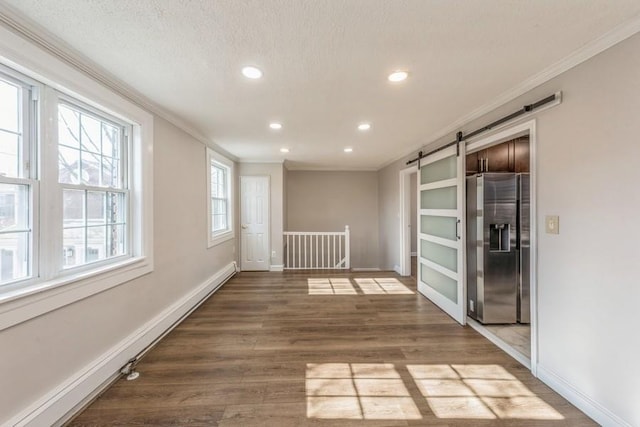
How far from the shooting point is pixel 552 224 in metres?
1.99

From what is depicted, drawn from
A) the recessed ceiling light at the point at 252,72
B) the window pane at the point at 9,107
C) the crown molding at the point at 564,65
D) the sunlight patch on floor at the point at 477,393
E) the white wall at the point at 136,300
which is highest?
the recessed ceiling light at the point at 252,72

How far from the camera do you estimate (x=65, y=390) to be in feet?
5.53

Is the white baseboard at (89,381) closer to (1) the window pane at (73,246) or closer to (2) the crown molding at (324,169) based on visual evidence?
(1) the window pane at (73,246)

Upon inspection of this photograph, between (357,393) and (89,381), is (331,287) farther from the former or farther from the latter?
(89,381)

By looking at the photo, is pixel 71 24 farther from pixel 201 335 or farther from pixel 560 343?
pixel 560 343

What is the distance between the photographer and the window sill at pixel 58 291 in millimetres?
1407

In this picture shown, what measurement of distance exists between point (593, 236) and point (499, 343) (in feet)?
4.83

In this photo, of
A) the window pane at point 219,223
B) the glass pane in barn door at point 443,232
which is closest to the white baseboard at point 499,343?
the glass pane in barn door at point 443,232

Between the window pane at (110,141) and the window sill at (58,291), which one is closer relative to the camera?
the window sill at (58,291)

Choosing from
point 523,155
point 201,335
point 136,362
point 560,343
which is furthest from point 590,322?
point 136,362

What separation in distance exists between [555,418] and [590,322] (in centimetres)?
65

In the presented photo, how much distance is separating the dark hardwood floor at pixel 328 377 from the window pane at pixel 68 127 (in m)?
1.83

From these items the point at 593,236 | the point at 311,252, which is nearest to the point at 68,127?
the point at 593,236

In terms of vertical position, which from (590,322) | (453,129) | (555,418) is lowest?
(555,418)
